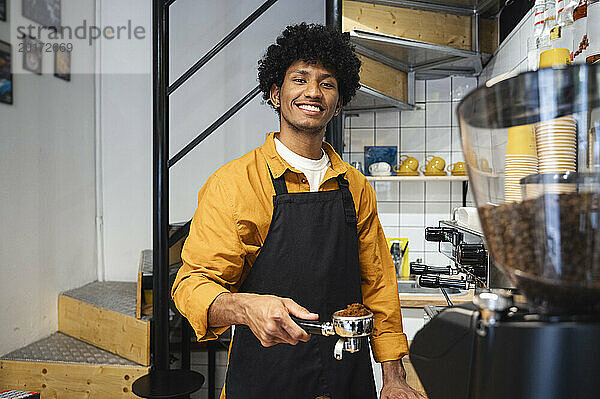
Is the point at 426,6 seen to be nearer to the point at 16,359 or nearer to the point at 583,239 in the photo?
the point at 583,239

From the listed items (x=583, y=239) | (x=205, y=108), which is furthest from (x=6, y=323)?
(x=583, y=239)

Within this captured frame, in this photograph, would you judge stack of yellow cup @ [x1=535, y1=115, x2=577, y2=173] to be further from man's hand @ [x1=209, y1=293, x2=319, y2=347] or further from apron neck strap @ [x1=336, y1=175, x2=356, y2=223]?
apron neck strap @ [x1=336, y1=175, x2=356, y2=223]

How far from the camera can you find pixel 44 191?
2.83 meters

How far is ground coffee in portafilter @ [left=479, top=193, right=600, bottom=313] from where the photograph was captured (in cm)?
37

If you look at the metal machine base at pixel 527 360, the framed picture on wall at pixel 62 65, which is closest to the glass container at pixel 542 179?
the metal machine base at pixel 527 360

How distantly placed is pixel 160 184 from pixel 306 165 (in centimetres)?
115

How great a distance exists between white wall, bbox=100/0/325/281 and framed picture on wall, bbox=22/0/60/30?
0.42m

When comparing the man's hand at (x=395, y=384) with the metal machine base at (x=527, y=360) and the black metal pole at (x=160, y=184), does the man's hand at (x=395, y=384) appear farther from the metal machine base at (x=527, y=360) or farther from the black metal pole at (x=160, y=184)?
the black metal pole at (x=160, y=184)

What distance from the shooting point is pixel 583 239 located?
14.7 inches

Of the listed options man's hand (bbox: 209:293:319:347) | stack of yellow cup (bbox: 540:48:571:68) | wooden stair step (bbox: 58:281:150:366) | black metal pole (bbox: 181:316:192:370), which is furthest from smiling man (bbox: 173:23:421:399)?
black metal pole (bbox: 181:316:192:370)

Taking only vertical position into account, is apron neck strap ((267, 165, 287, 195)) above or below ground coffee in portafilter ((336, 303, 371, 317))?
above

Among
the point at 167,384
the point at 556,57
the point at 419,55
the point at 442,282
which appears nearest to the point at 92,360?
the point at 167,384

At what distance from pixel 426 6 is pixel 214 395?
237 centimetres

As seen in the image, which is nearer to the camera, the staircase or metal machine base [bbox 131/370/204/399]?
metal machine base [bbox 131/370/204/399]
